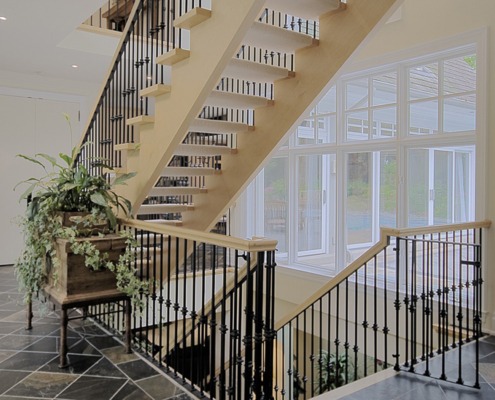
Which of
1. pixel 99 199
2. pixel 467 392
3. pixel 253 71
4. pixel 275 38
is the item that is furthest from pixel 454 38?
pixel 99 199

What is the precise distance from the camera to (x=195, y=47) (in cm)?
308

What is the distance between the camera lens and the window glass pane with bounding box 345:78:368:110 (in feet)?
18.3

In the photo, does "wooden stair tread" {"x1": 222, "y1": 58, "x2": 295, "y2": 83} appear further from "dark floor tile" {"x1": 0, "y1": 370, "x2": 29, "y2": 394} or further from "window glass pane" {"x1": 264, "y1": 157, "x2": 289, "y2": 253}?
"window glass pane" {"x1": 264, "y1": 157, "x2": 289, "y2": 253}

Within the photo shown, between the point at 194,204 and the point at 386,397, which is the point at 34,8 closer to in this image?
the point at 194,204

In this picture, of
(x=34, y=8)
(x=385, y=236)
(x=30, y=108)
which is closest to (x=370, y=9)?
(x=385, y=236)

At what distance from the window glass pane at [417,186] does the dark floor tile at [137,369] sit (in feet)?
11.1

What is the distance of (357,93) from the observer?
5.69 meters

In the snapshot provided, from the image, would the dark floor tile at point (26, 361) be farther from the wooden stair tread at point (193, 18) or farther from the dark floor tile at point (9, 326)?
the wooden stair tread at point (193, 18)

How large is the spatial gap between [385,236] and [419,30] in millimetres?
2803

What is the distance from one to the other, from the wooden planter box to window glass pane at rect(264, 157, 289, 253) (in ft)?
12.2

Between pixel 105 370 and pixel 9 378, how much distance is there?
22.5 inches

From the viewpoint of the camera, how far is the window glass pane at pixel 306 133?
246 inches

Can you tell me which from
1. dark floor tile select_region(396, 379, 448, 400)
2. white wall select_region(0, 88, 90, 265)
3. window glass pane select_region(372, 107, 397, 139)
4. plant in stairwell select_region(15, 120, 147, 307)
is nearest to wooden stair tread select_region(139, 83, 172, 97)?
plant in stairwell select_region(15, 120, 147, 307)

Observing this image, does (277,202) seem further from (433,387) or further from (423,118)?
(433,387)
